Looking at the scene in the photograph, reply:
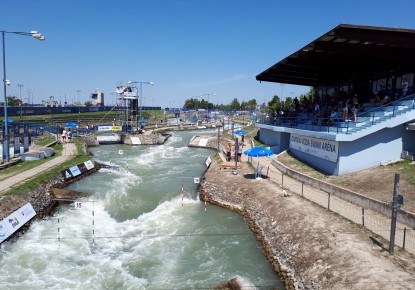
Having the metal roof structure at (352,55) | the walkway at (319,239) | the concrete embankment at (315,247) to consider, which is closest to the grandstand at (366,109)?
the metal roof structure at (352,55)

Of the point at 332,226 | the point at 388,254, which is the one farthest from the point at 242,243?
the point at 388,254

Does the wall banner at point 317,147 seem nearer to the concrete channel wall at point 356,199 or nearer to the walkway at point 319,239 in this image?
the concrete channel wall at point 356,199

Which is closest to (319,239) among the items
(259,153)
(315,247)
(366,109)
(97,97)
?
(315,247)

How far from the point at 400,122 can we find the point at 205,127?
3389 inches

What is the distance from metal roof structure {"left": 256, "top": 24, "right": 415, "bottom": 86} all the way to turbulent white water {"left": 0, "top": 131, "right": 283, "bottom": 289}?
13889 mm

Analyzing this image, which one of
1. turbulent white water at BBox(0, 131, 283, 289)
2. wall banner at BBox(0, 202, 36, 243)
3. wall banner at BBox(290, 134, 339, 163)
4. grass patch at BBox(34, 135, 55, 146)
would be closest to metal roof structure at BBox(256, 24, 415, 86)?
wall banner at BBox(290, 134, 339, 163)

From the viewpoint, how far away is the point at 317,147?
1043 inches

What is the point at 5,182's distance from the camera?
25.1m

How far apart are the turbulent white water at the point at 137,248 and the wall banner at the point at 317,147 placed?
8303 mm

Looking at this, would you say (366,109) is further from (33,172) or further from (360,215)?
(33,172)

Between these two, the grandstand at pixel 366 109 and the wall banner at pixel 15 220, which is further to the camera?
the grandstand at pixel 366 109

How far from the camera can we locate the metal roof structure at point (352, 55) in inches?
856

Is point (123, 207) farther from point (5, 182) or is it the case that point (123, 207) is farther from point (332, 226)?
point (332, 226)

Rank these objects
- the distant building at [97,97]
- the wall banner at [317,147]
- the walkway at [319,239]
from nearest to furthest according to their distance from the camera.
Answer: the walkway at [319,239] → the wall banner at [317,147] → the distant building at [97,97]
